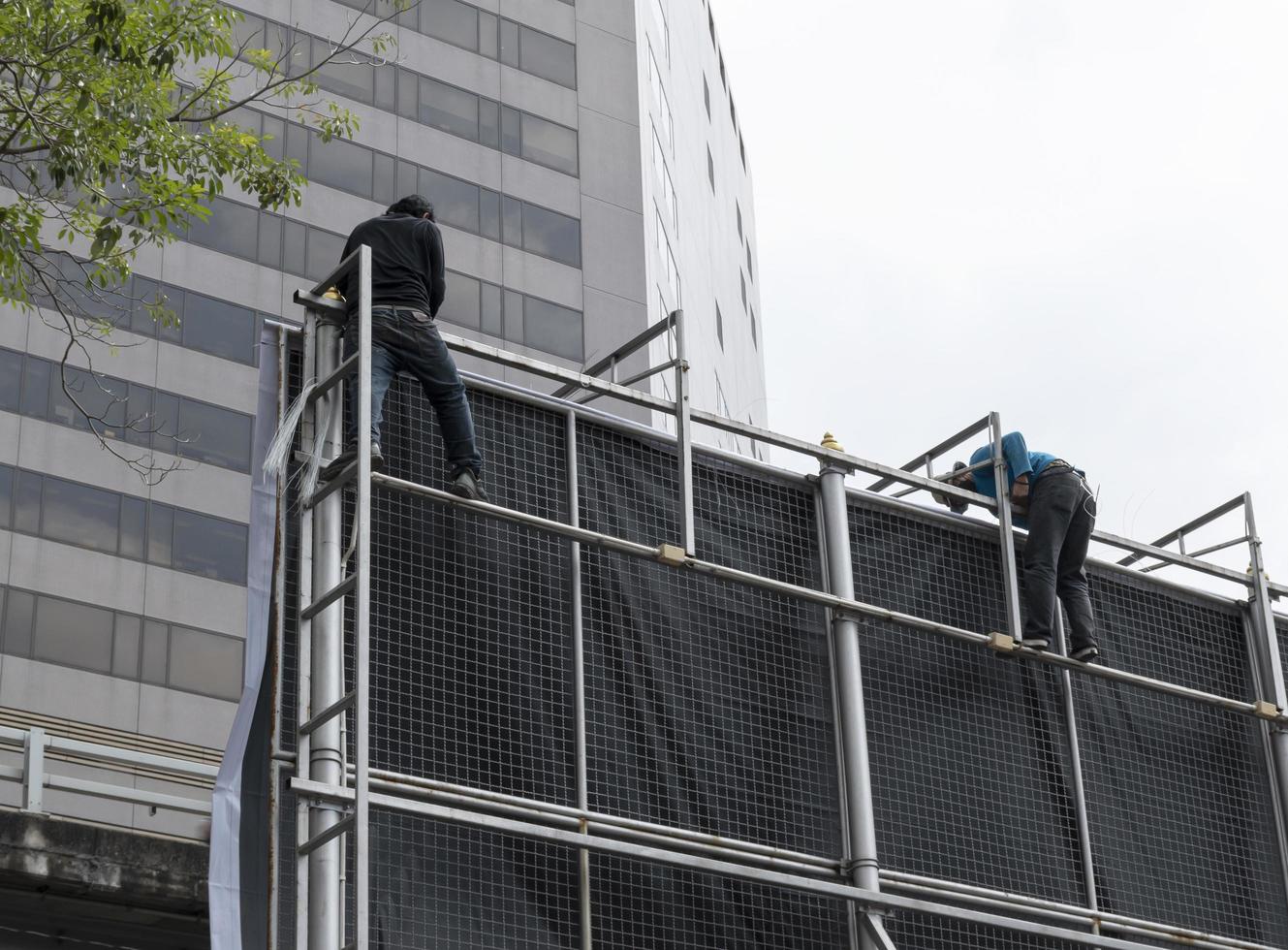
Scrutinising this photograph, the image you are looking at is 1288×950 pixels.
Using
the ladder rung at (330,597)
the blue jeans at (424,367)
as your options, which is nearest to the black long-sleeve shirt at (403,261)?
the blue jeans at (424,367)

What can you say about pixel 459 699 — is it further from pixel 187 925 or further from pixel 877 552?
pixel 187 925

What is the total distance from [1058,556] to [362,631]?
212 inches

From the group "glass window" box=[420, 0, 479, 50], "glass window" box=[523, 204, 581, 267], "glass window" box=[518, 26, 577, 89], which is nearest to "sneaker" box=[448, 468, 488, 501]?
"glass window" box=[523, 204, 581, 267]

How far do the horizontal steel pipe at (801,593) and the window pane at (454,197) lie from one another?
40907mm

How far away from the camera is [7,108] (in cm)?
1362

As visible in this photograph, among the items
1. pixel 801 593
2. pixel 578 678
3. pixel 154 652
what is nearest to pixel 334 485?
pixel 578 678

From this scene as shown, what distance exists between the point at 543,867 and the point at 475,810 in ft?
1.71

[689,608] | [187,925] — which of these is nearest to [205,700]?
[187,925]

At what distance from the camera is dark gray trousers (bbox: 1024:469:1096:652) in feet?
43.1

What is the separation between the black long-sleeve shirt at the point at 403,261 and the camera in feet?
37.6

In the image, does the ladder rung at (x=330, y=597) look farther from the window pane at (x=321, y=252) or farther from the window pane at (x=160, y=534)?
the window pane at (x=321, y=252)

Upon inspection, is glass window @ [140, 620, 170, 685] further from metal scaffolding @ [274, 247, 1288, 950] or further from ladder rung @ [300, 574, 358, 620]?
ladder rung @ [300, 574, 358, 620]

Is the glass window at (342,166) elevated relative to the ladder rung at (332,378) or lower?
elevated

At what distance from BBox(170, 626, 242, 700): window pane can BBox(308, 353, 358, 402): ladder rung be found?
119ft
